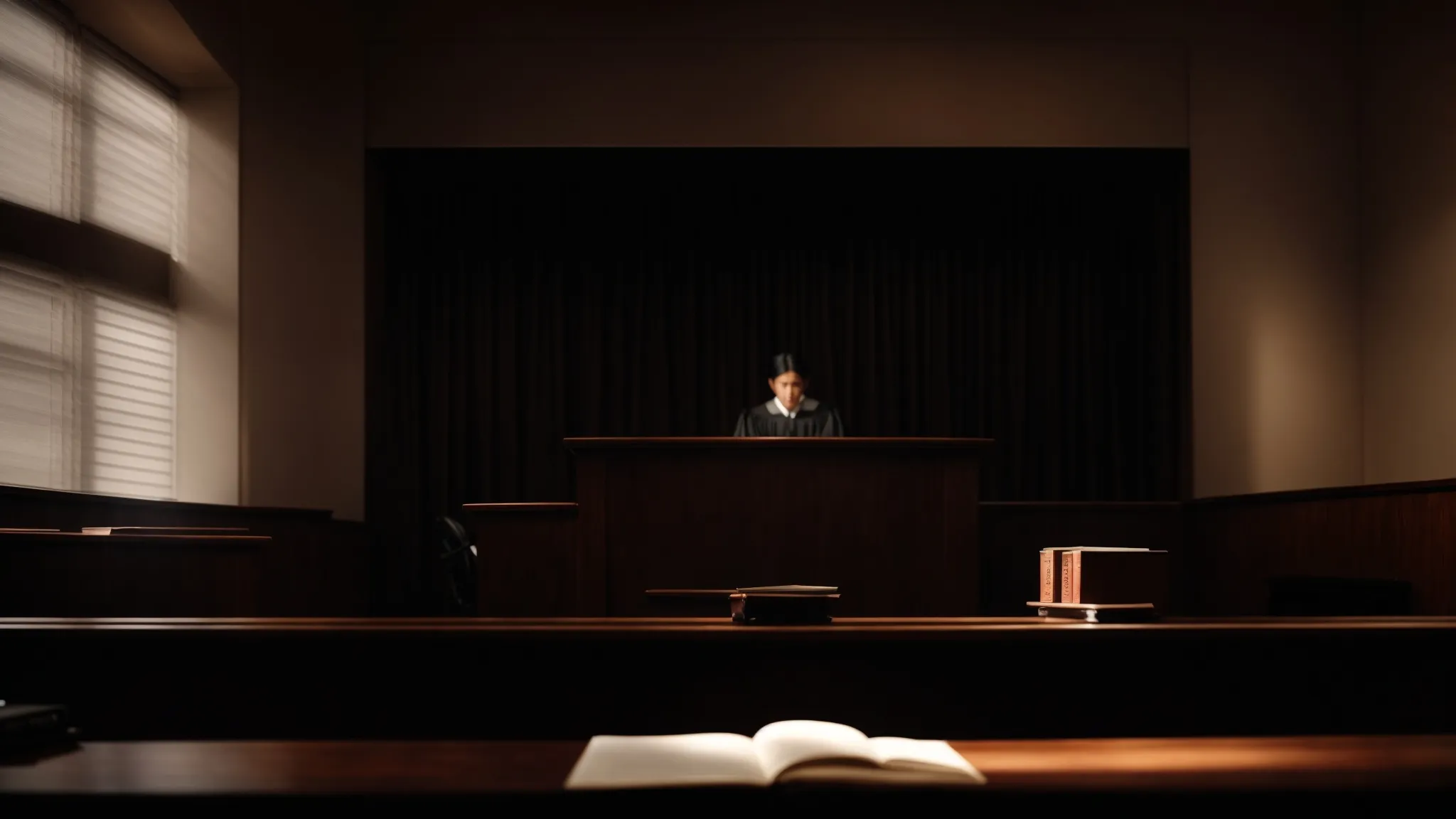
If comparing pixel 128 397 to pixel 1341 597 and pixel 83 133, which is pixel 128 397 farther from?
pixel 1341 597

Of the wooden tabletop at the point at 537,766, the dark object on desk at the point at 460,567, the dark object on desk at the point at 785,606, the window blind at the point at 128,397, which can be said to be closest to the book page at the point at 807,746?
the wooden tabletop at the point at 537,766

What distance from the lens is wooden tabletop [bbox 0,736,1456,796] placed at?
1.04 metres

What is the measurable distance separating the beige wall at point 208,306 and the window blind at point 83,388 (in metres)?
0.09

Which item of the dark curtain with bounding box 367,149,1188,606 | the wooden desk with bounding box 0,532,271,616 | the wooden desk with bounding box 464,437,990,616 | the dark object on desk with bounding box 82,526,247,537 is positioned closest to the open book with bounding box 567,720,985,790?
the wooden desk with bounding box 0,532,271,616

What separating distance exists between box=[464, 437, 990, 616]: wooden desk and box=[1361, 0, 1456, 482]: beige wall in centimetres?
332

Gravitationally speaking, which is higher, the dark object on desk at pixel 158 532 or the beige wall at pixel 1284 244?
the beige wall at pixel 1284 244

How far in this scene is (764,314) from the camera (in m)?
7.27

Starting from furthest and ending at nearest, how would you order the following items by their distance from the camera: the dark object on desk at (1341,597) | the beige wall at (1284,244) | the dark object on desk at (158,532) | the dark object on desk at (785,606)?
the beige wall at (1284,244) < the dark object on desk at (1341,597) < the dark object on desk at (158,532) < the dark object on desk at (785,606)

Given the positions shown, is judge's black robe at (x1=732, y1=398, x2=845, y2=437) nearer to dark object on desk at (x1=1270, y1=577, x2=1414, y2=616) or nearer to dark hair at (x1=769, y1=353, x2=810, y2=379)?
dark hair at (x1=769, y1=353, x2=810, y2=379)

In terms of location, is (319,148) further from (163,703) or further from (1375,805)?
(1375,805)

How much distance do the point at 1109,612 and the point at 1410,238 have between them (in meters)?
5.30

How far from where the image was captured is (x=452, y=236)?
7.15m

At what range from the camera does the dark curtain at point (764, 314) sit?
7059mm

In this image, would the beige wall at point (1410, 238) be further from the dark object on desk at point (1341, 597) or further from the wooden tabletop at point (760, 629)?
the wooden tabletop at point (760, 629)
